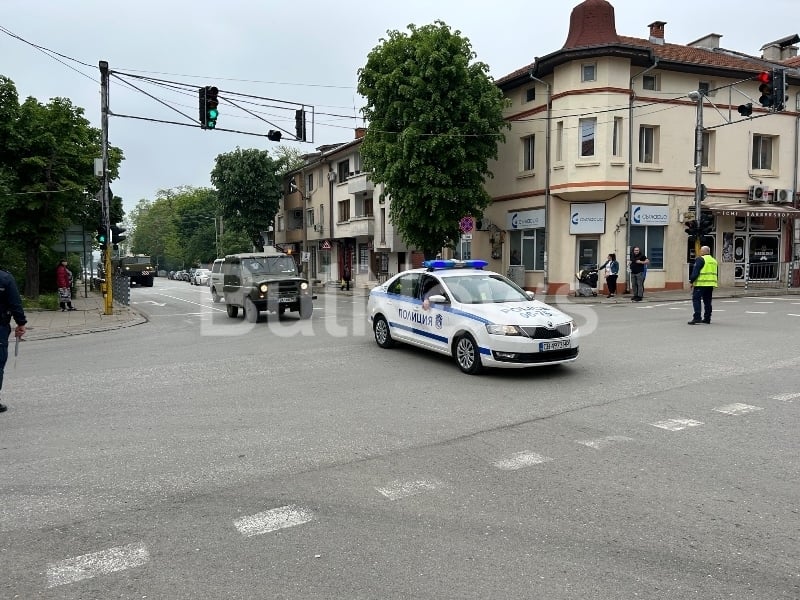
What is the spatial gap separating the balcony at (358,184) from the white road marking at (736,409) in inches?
1283

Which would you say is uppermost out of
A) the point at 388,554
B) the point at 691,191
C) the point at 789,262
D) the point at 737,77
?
the point at 737,77

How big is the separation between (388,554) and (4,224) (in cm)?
2480

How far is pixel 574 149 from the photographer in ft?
83.0

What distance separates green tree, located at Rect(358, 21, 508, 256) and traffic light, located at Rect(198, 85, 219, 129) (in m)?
9.25

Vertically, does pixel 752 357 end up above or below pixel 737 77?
below

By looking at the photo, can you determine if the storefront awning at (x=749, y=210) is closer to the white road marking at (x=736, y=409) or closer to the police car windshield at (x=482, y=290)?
the police car windshield at (x=482, y=290)

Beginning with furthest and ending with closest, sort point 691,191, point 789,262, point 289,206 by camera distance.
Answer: point 289,206
point 789,262
point 691,191

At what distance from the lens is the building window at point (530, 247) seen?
1091 inches

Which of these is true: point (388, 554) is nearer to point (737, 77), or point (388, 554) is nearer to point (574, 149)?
point (574, 149)

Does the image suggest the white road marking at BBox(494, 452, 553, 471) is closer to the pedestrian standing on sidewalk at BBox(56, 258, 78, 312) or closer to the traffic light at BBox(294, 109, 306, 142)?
the traffic light at BBox(294, 109, 306, 142)

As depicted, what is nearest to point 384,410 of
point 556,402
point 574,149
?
point 556,402

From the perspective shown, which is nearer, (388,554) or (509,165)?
(388,554)

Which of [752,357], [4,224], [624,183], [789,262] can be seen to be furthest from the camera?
[789,262]

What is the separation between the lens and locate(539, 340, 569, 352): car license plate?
8766 millimetres
